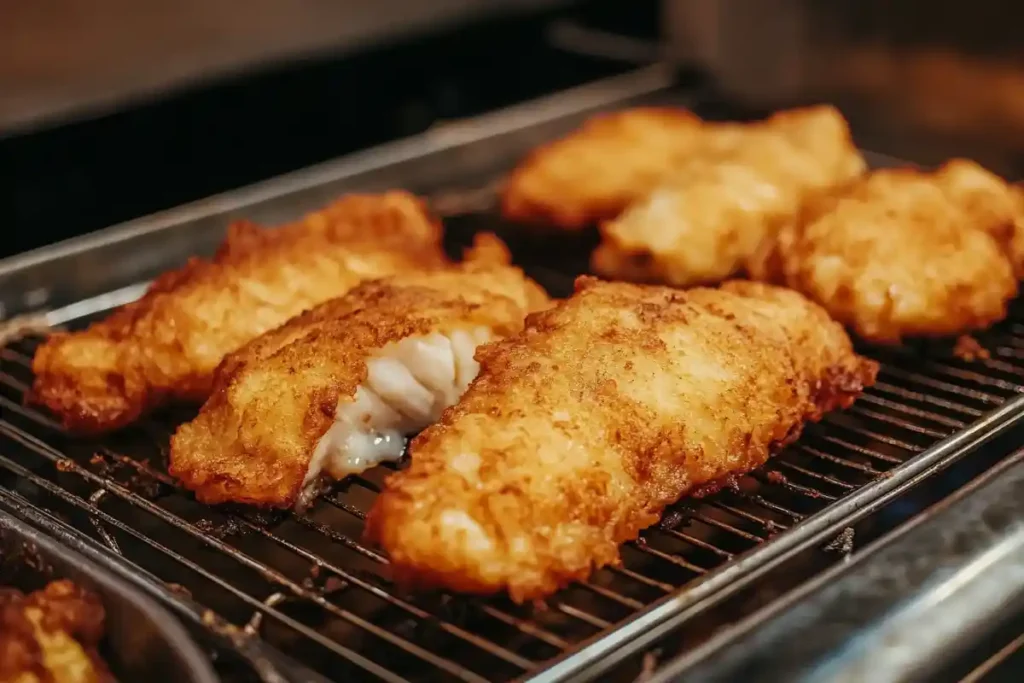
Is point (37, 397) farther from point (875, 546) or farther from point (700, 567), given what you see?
point (875, 546)

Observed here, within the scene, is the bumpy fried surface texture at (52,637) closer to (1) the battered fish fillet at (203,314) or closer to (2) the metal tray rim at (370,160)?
(1) the battered fish fillet at (203,314)

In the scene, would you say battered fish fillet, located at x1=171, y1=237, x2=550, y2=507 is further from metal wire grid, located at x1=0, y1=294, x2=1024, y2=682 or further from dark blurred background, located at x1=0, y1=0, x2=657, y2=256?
dark blurred background, located at x1=0, y1=0, x2=657, y2=256

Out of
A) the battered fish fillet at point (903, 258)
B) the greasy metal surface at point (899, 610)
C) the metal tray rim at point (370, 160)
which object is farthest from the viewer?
the metal tray rim at point (370, 160)

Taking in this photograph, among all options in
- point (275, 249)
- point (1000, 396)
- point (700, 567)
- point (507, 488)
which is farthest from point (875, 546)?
point (275, 249)

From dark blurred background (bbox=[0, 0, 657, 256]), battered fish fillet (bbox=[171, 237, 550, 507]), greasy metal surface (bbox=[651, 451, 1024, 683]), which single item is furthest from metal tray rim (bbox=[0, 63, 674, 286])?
greasy metal surface (bbox=[651, 451, 1024, 683])

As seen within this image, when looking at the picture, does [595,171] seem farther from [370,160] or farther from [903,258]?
[903,258]

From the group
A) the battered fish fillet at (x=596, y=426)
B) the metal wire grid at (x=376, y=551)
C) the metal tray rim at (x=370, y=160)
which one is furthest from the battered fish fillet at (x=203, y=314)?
the battered fish fillet at (x=596, y=426)

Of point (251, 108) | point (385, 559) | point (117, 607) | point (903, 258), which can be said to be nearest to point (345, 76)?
point (251, 108)
